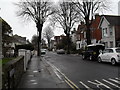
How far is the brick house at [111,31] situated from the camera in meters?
31.3

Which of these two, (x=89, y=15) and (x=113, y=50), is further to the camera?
(x=89, y=15)

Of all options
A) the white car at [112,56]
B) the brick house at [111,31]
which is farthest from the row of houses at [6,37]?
the brick house at [111,31]

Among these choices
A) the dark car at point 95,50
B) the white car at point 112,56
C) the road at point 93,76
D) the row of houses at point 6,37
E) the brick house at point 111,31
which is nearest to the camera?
the road at point 93,76

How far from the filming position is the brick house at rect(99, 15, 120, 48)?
103 ft

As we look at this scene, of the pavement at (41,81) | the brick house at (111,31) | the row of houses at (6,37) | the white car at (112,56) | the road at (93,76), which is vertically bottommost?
the pavement at (41,81)

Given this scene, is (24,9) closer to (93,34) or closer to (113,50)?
(93,34)

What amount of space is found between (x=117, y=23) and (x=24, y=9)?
21790 millimetres

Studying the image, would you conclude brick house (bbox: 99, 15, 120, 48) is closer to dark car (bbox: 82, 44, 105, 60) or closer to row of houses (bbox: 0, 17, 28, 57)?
dark car (bbox: 82, 44, 105, 60)

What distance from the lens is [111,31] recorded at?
32250 mm

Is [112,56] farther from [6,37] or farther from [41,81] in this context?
[6,37]

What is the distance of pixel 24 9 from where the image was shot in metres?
41.1

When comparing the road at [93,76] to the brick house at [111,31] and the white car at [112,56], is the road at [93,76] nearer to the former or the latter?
the white car at [112,56]

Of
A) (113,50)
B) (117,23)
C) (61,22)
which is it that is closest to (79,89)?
(113,50)

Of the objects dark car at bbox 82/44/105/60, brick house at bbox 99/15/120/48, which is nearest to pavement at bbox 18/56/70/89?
dark car at bbox 82/44/105/60
